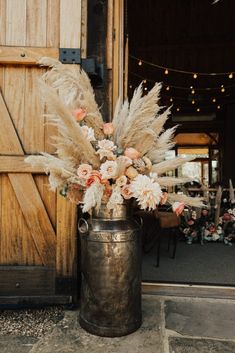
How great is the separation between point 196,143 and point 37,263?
8.80 meters

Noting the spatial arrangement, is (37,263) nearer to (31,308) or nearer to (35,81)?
(31,308)

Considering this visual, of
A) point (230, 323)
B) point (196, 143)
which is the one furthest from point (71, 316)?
point (196, 143)

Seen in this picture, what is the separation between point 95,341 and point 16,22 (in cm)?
200

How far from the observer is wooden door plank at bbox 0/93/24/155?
212 cm

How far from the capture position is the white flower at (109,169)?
Result: 1.63 meters

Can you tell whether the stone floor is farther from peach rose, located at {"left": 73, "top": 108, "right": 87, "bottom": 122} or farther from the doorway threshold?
peach rose, located at {"left": 73, "top": 108, "right": 87, "bottom": 122}

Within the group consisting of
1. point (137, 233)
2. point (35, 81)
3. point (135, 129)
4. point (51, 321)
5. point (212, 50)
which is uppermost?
point (212, 50)

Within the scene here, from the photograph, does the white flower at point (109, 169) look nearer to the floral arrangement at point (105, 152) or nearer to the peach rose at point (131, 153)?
the floral arrangement at point (105, 152)

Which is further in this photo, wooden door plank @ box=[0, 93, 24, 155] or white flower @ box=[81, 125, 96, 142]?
wooden door plank @ box=[0, 93, 24, 155]

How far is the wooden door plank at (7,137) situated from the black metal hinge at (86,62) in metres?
0.49

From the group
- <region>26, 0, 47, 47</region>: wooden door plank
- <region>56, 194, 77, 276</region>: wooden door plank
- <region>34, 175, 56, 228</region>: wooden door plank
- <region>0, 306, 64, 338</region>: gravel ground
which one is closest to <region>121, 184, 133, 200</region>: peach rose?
<region>56, 194, 77, 276</region>: wooden door plank

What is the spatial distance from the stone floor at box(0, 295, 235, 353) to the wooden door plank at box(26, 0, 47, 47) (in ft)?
5.79

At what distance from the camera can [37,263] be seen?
2.17 metres

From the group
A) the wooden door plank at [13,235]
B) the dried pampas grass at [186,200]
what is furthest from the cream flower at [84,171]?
the wooden door plank at [13,235]
